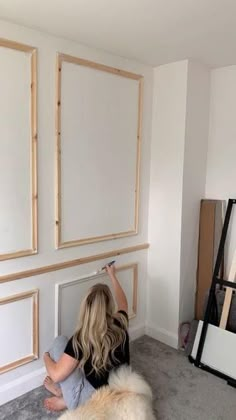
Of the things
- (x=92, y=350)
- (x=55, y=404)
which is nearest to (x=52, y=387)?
(x=55, y=404)

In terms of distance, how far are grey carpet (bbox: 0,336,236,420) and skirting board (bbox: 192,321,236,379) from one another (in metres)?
0.08

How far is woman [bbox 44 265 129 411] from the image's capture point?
190 cm

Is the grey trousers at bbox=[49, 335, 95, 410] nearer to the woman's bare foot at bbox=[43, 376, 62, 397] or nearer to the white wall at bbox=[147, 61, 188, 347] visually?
the woman's bare foot at bbox=[43, 376, 62, 397]

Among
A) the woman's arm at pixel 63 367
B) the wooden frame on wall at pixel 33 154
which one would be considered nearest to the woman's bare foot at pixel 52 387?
the woman's arm at pixel 63 367

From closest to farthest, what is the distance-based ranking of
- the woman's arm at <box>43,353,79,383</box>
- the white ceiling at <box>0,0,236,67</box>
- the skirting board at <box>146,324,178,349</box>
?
1. the white ceiling at <box>0,0,236,67</box>
2. the woman's arm at <box>43,353,79,383</box>
3. the skirting board at <box>146,324,178,349</box>

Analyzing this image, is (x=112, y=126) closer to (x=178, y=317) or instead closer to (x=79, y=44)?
(x=79, y=44)

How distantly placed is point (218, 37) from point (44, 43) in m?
1.07

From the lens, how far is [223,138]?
2938mm

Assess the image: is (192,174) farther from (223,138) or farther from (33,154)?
(33,154)

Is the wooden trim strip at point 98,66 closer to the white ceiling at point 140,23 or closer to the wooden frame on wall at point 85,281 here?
the white ceiling at point 140,23

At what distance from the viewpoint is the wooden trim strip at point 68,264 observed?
2.20m

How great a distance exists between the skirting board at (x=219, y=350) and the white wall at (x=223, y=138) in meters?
0.55

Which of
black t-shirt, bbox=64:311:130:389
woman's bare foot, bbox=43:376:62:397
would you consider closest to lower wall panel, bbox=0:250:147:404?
woman's bare foot, bbox=43:376:62:397

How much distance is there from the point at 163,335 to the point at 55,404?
46.0 inches
